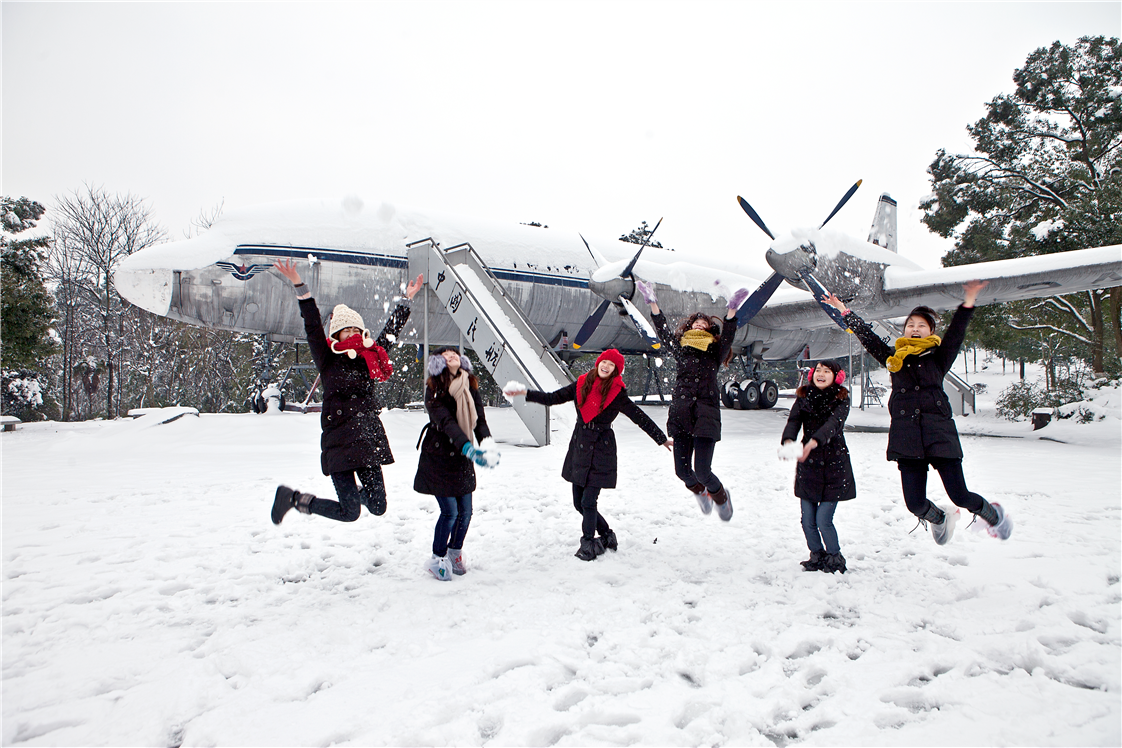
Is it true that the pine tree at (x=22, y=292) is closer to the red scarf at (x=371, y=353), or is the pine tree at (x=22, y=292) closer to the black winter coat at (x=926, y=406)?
the red scarf at (x=371, y=353)

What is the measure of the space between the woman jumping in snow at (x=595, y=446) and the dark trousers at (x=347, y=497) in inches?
47.0

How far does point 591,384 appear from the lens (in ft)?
14.7

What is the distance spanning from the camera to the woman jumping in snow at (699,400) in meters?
4.73

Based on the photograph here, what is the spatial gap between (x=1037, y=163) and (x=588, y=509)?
66.4 ft

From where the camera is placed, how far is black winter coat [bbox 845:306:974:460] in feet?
12.0

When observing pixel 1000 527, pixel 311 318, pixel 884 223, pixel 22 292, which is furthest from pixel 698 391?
pixel 884 223

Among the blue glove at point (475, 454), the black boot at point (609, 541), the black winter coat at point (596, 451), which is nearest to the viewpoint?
Answer: the blue glove at point (475, 454)

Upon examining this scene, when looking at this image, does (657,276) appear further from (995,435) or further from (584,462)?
(584,462)

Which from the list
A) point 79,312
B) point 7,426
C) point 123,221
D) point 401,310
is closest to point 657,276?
point 401,310

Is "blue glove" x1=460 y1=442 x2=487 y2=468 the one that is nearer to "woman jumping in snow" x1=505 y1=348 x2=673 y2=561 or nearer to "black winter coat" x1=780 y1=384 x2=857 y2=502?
"woman jumping in snow" x1=505 y1=348 x2=673 y2=561

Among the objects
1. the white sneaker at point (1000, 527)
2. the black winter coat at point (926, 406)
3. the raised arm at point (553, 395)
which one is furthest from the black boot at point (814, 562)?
Result: the raised arm at point (553, 395)

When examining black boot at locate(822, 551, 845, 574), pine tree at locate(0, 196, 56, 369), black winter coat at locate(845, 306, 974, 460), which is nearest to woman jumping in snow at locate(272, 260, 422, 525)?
black boot at locate(822, 551, 845, 574)

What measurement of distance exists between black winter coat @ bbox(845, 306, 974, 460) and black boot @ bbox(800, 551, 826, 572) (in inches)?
31.5

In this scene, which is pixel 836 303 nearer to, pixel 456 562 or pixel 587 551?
pixel 587 551
